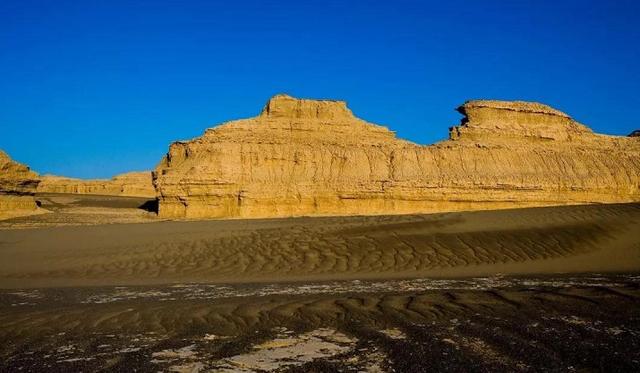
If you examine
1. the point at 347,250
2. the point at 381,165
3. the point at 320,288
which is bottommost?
the point at 320,288

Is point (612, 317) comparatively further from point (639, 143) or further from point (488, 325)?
point (639, 143)

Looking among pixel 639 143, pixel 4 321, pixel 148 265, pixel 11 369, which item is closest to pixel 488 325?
pixel 11 369

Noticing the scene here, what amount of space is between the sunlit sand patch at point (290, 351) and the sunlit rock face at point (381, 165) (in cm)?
2749

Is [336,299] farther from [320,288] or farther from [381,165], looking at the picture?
[381,165]

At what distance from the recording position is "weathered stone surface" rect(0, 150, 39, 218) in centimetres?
2912

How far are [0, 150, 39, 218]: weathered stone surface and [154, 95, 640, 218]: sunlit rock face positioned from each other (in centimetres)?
768

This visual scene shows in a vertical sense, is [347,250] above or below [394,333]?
above

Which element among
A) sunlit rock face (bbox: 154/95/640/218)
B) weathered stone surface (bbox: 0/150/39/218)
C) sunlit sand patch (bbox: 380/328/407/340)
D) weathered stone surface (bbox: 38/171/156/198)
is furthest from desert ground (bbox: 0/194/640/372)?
weathered stone surface (bbox: 38/171/156/198)

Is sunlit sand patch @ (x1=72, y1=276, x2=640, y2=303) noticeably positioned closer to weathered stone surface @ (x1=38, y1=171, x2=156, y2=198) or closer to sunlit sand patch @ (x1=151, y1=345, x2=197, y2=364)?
sunlit sand patch @ (x1=151, y1=345, x2=197, y2=364)

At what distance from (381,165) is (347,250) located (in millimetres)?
22450

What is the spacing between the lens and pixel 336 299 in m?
6.80

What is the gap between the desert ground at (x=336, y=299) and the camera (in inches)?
163

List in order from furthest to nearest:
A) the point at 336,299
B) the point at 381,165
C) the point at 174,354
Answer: the point at 381,165, the point at 336,299, the point at 174,354

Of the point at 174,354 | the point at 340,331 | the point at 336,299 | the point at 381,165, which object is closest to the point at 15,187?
the point at 381,165
